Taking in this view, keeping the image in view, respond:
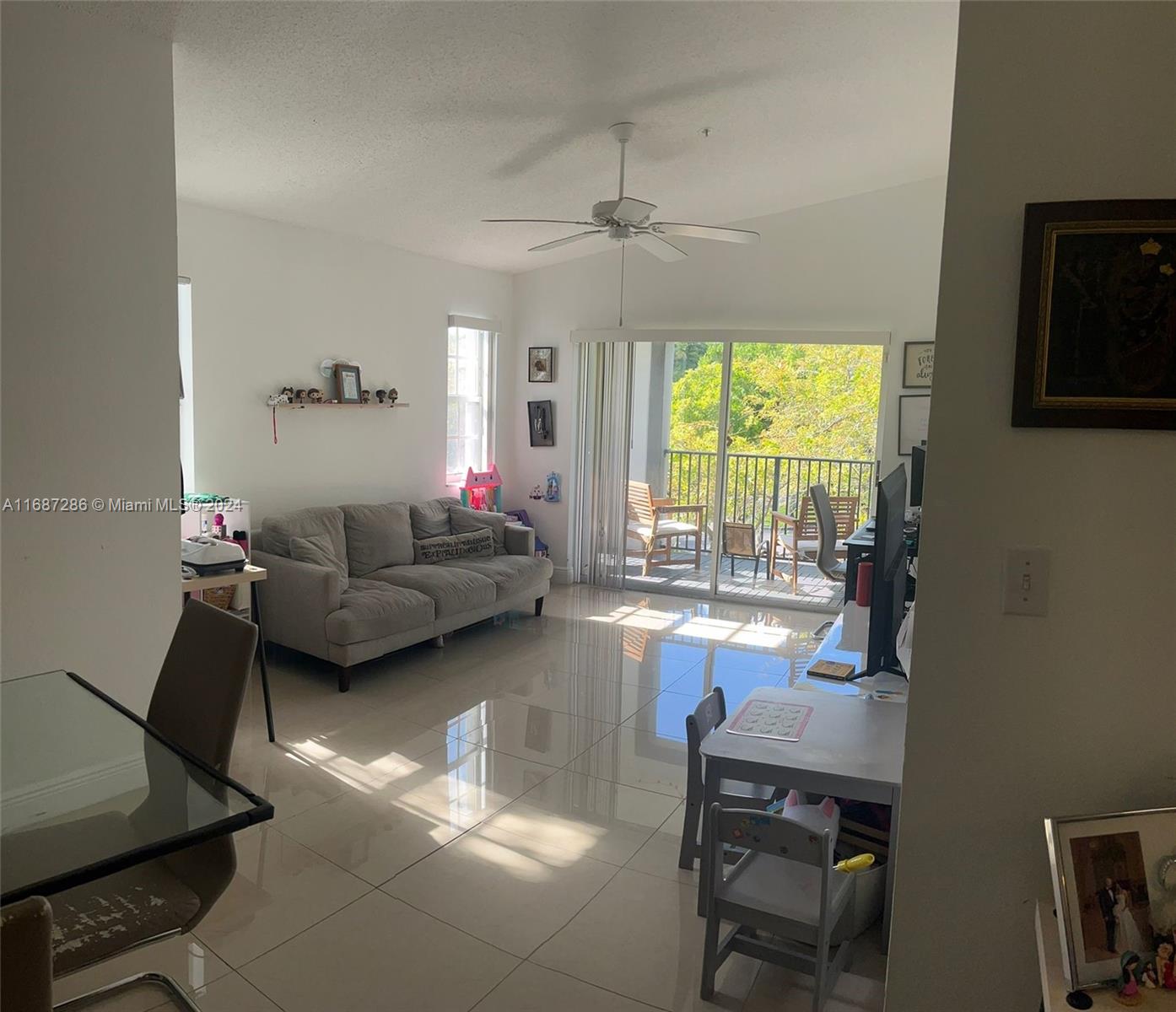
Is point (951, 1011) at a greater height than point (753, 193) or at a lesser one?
lesser

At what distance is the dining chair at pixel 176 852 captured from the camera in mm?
1676

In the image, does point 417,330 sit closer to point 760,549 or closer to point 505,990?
point 760,549

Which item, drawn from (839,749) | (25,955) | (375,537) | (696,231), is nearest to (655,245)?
(696,231)

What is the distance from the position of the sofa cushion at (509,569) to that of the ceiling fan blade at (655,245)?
7.32ft

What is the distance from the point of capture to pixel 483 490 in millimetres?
6938

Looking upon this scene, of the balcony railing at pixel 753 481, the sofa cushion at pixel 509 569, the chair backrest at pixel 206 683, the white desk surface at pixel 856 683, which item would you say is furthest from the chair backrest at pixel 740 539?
the chair backrest at pixel 206 683

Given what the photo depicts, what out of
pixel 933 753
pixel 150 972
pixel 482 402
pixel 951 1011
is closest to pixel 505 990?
pixel 150 972

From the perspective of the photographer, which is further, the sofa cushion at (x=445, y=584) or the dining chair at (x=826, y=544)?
the dining chair at (x=826, y=544)

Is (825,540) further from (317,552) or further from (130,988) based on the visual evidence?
(130,988)

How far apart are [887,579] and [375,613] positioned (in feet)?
9.28

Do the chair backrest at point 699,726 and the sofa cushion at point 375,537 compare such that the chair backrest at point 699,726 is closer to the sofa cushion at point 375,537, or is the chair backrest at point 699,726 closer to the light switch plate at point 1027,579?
the light switch plate at point 1027,579

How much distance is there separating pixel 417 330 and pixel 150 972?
15.5ft

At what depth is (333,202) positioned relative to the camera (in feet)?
15.9

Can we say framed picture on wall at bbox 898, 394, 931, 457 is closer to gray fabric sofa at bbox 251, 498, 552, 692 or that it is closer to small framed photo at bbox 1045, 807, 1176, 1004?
gray fabric sofa at bbox 251, 498, 552, 692
